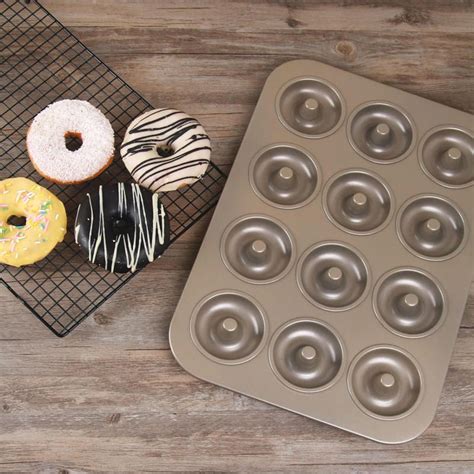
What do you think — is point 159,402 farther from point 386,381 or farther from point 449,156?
point 449,156

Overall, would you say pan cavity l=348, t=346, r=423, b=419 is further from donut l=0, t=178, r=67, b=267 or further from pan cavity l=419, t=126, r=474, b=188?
donut l=0, t=178, r=67, b=267

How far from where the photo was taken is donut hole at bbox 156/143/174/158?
1.60m

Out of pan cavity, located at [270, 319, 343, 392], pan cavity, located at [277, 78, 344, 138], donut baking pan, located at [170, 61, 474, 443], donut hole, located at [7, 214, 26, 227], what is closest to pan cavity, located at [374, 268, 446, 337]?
donut baking pan, located at [170, 61, 474, 443]

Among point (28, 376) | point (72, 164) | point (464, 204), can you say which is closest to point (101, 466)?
point (28, 376)

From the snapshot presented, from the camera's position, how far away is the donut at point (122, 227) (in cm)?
149

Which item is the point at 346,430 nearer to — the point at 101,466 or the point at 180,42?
the point at 101,466

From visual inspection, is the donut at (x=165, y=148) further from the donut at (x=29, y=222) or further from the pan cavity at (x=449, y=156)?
the pan cavity at (x=449, y=156)

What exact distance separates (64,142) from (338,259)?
65 centimetres

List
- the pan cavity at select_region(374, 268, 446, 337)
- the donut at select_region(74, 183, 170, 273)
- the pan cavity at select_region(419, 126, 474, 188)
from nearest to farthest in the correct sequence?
the donut at select_region(74, 183, 170, 273) → the pan cavity at select_region(374, 268, 446, 337) → the pan cavity at select_region(419, 126, 474, 188)

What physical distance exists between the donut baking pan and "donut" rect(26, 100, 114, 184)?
286mm

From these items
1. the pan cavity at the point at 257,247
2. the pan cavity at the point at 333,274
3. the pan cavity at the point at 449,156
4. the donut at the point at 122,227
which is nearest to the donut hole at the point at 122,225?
the donut at the point at 122,227

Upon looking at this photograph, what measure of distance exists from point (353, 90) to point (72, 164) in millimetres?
692

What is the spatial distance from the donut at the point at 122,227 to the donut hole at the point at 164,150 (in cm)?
12

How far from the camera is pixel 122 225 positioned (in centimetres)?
153
